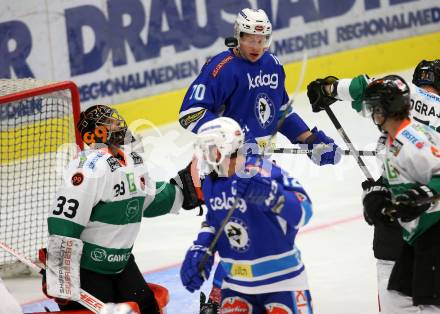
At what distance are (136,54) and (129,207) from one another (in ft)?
15.4

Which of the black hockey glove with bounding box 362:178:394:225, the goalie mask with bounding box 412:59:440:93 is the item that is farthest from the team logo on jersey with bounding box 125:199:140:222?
the goalie mask with bounding box 412:59:440:93

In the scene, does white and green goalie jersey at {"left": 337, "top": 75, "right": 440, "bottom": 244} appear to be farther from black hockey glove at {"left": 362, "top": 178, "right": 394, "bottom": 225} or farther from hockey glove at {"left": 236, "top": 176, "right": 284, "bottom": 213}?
hockey glove at {"left": 236, "top": 176, "right": 284, "bottom": 213}

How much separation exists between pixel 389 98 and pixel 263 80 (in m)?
1.47

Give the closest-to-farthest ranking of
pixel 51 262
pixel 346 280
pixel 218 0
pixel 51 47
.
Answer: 1. pixel 51 262
2. pixel 346 280
3. pixel 51 47
4. pixel 218 0

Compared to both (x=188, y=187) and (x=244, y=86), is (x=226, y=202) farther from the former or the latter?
(x=244, y=86)

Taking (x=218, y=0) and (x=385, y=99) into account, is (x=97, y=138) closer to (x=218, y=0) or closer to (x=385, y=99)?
(x=385, y=99)

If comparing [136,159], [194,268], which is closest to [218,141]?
[194,268]

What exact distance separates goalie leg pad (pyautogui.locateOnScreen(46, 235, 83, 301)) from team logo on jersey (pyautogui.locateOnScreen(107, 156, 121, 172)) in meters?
0.35

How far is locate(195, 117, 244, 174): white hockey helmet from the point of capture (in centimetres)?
387

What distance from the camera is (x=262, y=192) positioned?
12.5 feet

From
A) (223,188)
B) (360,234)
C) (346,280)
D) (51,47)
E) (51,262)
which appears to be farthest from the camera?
(51,47)

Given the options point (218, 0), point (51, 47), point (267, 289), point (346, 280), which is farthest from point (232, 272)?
point (218, 0)

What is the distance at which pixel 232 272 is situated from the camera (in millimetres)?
4047

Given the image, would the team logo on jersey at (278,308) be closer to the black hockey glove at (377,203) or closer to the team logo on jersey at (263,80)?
the black hockey glove at (377,203)
